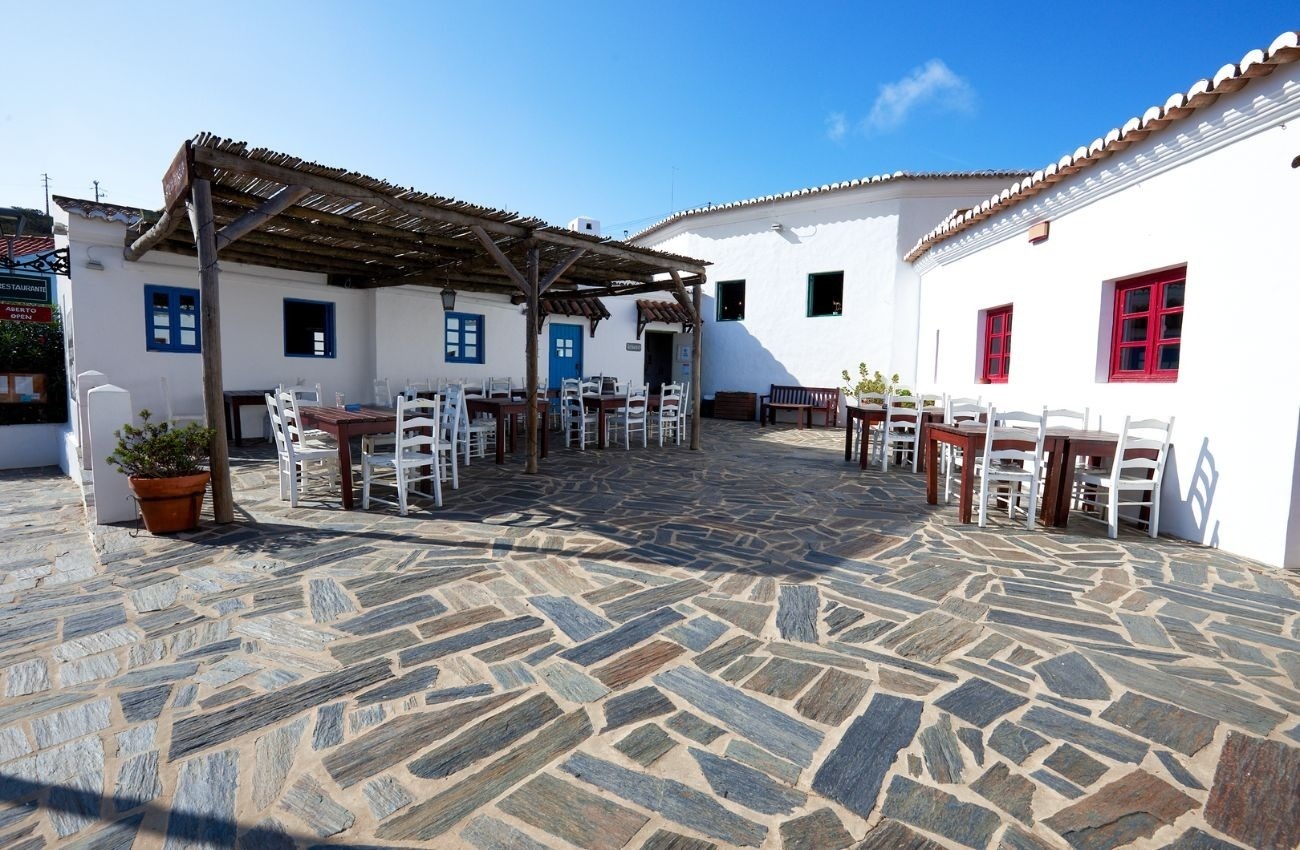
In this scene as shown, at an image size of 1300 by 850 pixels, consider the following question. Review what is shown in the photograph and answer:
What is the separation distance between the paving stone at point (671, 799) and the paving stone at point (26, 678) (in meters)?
2.35

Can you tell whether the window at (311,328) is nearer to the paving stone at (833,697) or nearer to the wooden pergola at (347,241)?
the wooden pergola at (347,241)

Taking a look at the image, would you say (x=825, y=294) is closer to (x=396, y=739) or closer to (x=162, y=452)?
(x=162, y=452)

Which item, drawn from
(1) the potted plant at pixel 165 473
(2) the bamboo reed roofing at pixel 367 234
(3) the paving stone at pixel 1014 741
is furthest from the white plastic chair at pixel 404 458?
(3) the paving stone at pixel 1014 741

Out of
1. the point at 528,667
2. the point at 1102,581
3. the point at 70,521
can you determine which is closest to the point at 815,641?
the point at 528,667

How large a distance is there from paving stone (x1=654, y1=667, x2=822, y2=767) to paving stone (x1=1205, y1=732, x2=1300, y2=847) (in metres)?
1.28

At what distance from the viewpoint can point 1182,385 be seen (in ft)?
A: 17.4

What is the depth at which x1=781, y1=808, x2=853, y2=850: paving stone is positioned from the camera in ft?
6.21

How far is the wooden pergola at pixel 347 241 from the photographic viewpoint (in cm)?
502

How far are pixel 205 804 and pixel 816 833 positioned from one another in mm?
1934

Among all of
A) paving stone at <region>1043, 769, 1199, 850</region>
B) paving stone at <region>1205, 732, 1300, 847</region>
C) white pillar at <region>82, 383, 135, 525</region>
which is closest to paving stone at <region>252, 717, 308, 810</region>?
paving stone at <region>1043, 769, 1199, 850</region>

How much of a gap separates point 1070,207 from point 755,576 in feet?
19.4

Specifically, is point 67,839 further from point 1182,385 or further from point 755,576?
point 1182,385

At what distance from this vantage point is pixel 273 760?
2.21 metres

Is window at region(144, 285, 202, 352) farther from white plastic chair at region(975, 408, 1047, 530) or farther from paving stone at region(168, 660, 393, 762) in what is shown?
white plastic chair at region(975, 408, 1047, 530)
